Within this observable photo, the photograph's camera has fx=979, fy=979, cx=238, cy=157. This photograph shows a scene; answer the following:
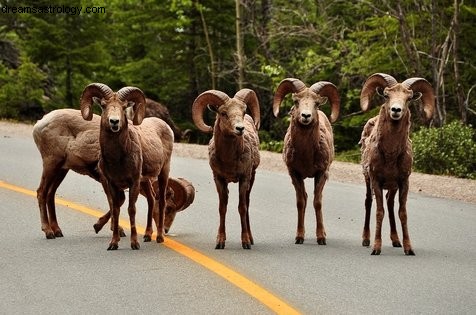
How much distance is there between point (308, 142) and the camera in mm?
11969

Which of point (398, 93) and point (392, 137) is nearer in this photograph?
point (398, 93)

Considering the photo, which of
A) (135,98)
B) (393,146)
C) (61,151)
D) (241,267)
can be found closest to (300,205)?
(393,146)

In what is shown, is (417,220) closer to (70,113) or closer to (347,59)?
(70,113)

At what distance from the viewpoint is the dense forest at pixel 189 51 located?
1230 inches

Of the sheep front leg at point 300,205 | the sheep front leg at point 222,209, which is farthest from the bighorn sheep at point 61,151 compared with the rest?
the sheep front leg at point 300,205

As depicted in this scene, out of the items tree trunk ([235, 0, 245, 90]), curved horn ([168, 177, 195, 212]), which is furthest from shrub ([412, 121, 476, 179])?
tree trunk ([235, 0, 245, 90])

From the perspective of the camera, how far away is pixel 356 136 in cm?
3167

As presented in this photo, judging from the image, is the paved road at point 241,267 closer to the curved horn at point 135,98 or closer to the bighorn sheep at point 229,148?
the bighorn sheep at point 229,148

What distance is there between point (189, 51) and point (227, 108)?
2534 centimetres

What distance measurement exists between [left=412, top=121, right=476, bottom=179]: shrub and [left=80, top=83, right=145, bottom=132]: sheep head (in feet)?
39.1

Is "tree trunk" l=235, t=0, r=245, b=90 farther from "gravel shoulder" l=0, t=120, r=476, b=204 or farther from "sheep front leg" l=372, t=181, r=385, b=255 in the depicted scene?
"sheep front leg" l=372, t=181, r=385, b=255

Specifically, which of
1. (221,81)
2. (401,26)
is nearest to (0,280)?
(401,26)

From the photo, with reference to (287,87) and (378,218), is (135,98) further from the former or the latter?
(378,218)

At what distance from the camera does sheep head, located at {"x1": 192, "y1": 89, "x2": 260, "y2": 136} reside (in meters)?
11.0
